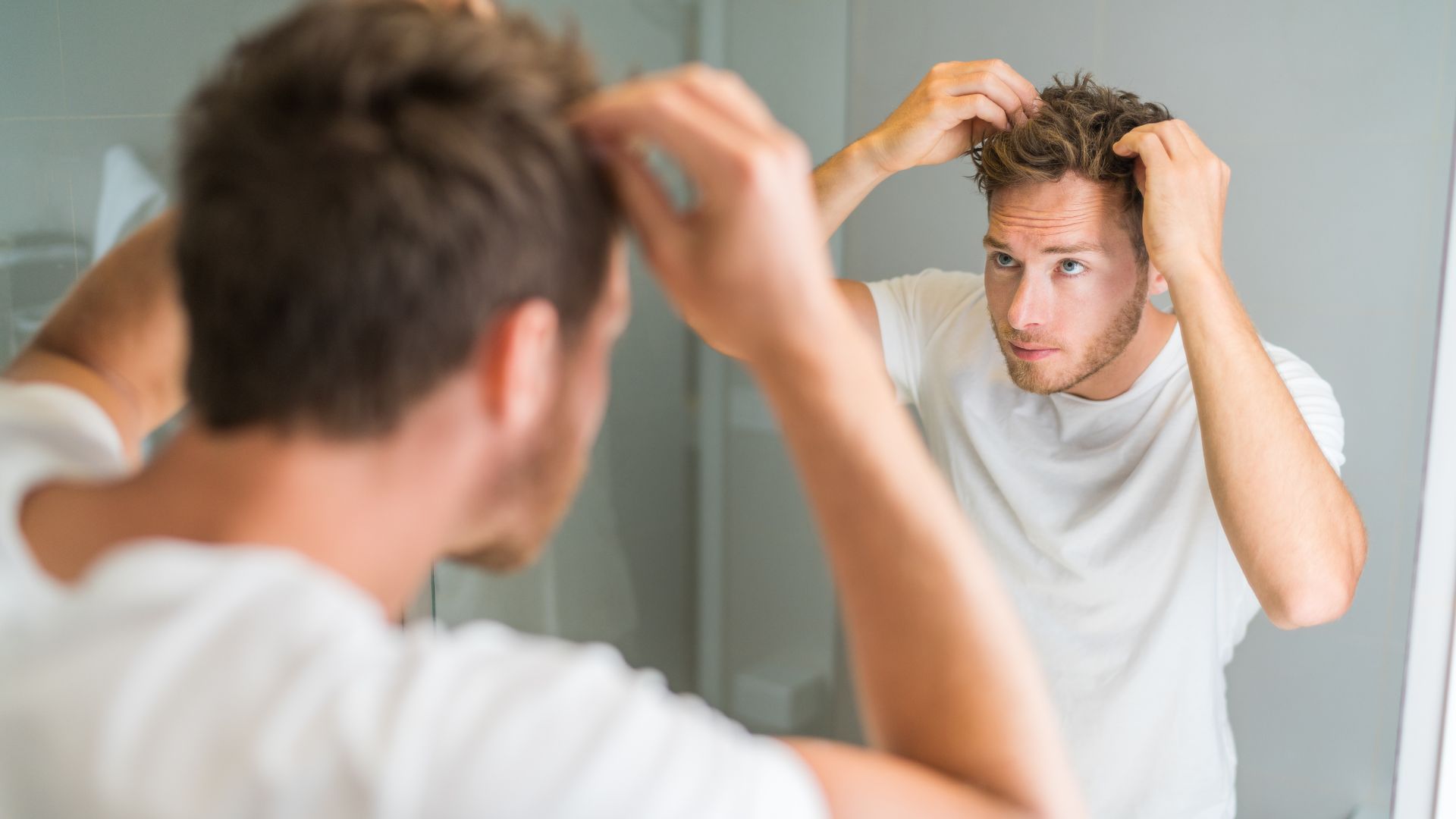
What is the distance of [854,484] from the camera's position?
533 millimetres

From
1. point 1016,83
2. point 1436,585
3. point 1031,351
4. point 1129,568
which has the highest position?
point 1016,83

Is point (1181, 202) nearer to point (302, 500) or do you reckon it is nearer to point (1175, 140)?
point (1175, 140)

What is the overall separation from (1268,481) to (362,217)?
3.05ft

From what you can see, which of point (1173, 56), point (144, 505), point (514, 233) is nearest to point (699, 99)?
point (514, 233)

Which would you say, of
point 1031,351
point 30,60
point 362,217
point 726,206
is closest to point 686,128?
point 726,206

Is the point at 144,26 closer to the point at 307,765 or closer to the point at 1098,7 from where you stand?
the point at 307,765

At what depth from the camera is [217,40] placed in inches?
45.9

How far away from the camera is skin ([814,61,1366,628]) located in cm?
110

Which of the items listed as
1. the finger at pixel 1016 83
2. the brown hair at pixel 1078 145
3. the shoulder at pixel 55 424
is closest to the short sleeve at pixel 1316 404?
the brown hair at pixel 1078 145

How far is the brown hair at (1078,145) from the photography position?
4.25ft

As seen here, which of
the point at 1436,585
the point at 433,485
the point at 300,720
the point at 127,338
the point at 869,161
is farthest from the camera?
the point at 869,161

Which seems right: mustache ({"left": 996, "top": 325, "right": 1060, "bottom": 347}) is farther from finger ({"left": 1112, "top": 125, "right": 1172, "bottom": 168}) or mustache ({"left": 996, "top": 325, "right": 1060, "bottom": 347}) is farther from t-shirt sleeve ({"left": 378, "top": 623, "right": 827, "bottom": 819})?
t-shirt sleeve ({"left": 378, "top": 623, "right": 827, "bottom": 819})

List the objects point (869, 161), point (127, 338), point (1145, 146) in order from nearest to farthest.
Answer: point (127, 338) → point (1145, 146) → point (869, 161)

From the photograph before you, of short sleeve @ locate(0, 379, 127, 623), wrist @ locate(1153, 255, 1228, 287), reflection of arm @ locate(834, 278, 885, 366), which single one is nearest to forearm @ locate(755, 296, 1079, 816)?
short sleeve @ locate(0, 379, 127, 623)
